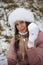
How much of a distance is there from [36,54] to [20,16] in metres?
0.32

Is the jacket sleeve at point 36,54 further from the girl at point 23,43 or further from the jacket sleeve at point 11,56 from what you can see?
the jacket sleeve at point 11,56

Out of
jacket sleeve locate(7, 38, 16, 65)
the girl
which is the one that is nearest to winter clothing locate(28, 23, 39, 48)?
the girl

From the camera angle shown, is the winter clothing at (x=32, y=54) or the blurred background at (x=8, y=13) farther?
the blurred background at (x=8, y=13)

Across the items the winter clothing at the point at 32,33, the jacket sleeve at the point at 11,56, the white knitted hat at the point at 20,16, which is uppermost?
the white knitted hat at the point at 20,16

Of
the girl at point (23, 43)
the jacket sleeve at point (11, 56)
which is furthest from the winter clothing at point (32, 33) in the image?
the jacket sleeve at point (11, 56)

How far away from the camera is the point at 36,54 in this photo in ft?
6.31

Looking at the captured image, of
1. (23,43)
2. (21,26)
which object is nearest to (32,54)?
(23,43)

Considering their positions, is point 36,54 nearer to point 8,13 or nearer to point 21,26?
point 21,26

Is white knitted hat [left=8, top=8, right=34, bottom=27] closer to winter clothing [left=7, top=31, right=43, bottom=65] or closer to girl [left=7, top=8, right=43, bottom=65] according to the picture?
girl [left=7, top=8, right=43, bottom=65]

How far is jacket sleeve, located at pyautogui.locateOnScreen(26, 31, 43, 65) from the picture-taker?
1.92 metres

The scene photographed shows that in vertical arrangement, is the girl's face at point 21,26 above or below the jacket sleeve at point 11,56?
above

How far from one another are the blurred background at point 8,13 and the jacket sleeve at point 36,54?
15cm

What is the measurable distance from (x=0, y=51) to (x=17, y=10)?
1.18ft

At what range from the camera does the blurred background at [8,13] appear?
202 centimetres
